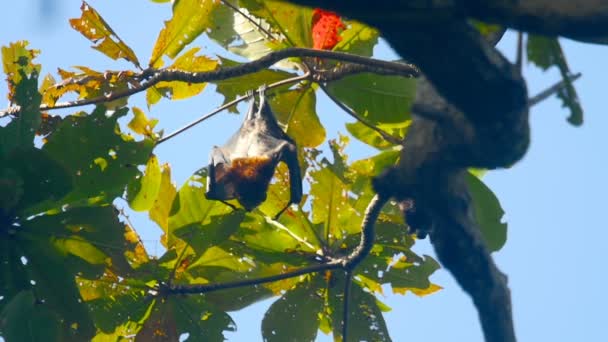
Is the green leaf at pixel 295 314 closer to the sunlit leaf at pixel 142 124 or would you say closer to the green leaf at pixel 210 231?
the green leaf at pixel 210 231

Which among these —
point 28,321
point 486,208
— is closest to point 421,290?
point 486,208

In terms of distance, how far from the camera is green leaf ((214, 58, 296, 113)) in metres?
5.72

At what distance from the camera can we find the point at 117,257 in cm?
541

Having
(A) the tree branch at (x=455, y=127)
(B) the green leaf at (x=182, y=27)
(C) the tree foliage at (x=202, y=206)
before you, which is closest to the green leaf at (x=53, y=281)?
(C) the tree foliage at (x=202, y=206)

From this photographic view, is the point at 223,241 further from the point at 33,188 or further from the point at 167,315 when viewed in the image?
the point at 33,188

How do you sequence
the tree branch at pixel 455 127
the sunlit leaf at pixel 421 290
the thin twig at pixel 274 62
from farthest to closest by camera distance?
the sunlit leaf at pixel 421 290, the thin twig at pixel 274 62, the tree branch at pixel 455 127

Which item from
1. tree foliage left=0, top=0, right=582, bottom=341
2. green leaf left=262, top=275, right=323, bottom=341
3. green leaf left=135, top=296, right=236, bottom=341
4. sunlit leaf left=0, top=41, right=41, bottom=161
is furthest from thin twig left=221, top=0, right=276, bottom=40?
green leaf left=135, top=296, right=236, bottom=341

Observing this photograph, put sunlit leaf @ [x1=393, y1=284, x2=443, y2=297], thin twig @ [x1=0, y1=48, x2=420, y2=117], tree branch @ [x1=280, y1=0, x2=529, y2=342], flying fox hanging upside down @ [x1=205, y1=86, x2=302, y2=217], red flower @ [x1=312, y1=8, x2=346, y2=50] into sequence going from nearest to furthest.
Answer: tree branch @ [x1=280, y1=0, x2=529, y2=342]
thin twig @ [x1=0, y1=48, x2=420, y2=117]
red flower @ [x1=312, y1=8, x2=346, y2=50]
flying fox hanging upside down @ [x1=205, y1=86, x2=302, y2=217]
sunlit leaf @ [x1=393, y1=284, x2=443, y2=297]

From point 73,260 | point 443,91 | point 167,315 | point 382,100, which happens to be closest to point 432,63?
point 443,91

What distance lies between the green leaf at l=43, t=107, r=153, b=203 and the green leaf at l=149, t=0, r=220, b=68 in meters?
0.65

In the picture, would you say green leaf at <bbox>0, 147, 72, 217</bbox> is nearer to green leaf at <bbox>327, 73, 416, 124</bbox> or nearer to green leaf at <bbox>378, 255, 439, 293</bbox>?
green leaf at <bbox>327, 73, 416, 124</bbox>

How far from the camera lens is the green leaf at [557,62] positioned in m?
2.89

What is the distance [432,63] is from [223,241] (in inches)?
124

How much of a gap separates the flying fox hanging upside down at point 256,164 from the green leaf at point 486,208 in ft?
3.71
